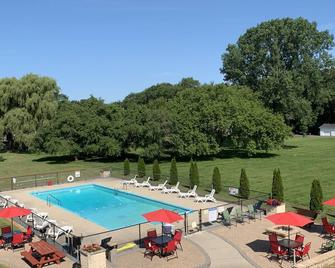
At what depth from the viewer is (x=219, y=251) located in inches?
683

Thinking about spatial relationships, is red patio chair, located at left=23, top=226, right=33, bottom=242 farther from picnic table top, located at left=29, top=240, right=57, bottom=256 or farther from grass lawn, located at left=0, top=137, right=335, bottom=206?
grass lawn, located at left=0, top=137, right=335, bottom=206

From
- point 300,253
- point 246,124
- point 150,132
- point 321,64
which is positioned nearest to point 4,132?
point 150,132

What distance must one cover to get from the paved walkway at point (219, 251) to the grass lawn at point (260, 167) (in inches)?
369

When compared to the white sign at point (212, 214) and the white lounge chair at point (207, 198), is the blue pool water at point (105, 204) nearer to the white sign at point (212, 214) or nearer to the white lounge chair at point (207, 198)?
the white lounge chair at point (207, 198)

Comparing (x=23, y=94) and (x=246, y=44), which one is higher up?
(x=246, y=44)

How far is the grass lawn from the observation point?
31.5 meters

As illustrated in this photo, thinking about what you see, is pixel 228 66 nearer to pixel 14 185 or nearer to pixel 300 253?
pixel 14 185

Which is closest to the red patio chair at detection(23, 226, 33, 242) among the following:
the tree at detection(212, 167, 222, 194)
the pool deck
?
the pool deck

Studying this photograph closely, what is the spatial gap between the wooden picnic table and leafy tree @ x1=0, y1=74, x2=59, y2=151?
4507 cm

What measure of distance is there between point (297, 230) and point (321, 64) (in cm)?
5283

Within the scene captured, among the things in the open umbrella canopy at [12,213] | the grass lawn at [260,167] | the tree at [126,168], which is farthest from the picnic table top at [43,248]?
the tree at [126,168]

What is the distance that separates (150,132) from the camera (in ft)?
147

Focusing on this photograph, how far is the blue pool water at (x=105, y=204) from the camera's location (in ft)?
85.4

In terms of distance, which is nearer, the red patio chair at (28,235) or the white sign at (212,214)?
the red patio chair at (28,235)
